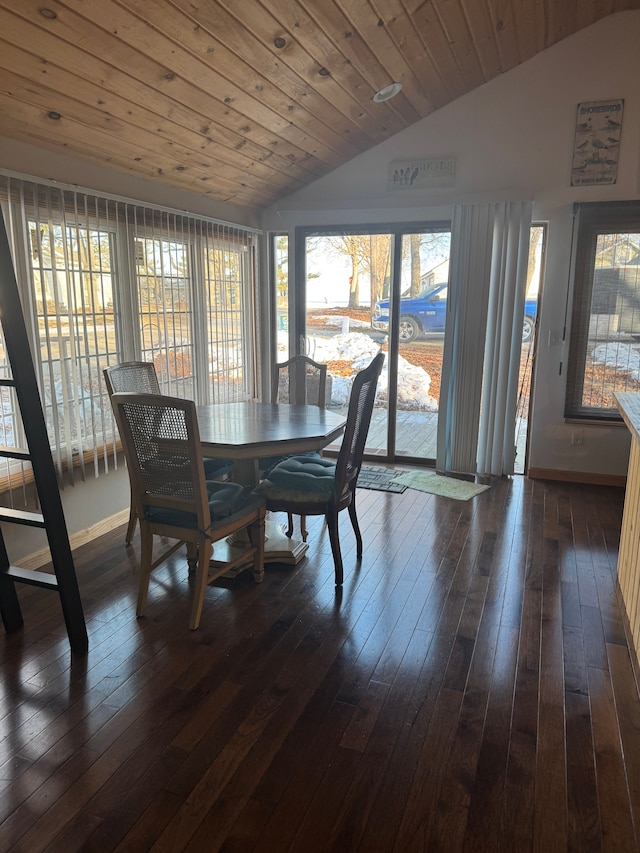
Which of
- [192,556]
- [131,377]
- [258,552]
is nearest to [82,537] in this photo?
[192,556]

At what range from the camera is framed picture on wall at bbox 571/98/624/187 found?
14.0 ft

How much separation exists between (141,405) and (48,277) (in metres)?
Result: 1.24

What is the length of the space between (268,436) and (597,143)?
3450 mm

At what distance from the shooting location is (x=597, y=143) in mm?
4309

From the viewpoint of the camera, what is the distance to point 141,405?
2.40 meters

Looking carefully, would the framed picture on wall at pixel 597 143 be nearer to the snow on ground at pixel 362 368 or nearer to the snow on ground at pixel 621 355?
the snow on ground at pixel 621 355

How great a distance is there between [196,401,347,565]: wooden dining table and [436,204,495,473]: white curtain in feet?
5.44

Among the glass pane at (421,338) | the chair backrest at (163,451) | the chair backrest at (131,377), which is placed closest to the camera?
the chair backrest at (163,451)

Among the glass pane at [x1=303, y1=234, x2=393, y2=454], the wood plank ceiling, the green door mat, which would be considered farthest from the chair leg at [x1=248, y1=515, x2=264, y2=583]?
the glass pane at [x1=303, y1=234, x2=393, y2=454]

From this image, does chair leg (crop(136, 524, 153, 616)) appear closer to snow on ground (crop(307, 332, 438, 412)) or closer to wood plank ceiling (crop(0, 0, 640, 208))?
wood plank ceiling (crop(0, 0, 640, 208))

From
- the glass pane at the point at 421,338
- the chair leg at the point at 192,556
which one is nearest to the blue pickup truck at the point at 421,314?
the glass pane at the point at 421,338

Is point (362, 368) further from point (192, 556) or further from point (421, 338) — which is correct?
point (192, 556)

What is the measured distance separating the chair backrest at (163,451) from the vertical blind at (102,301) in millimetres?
896

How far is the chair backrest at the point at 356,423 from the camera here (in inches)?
111
